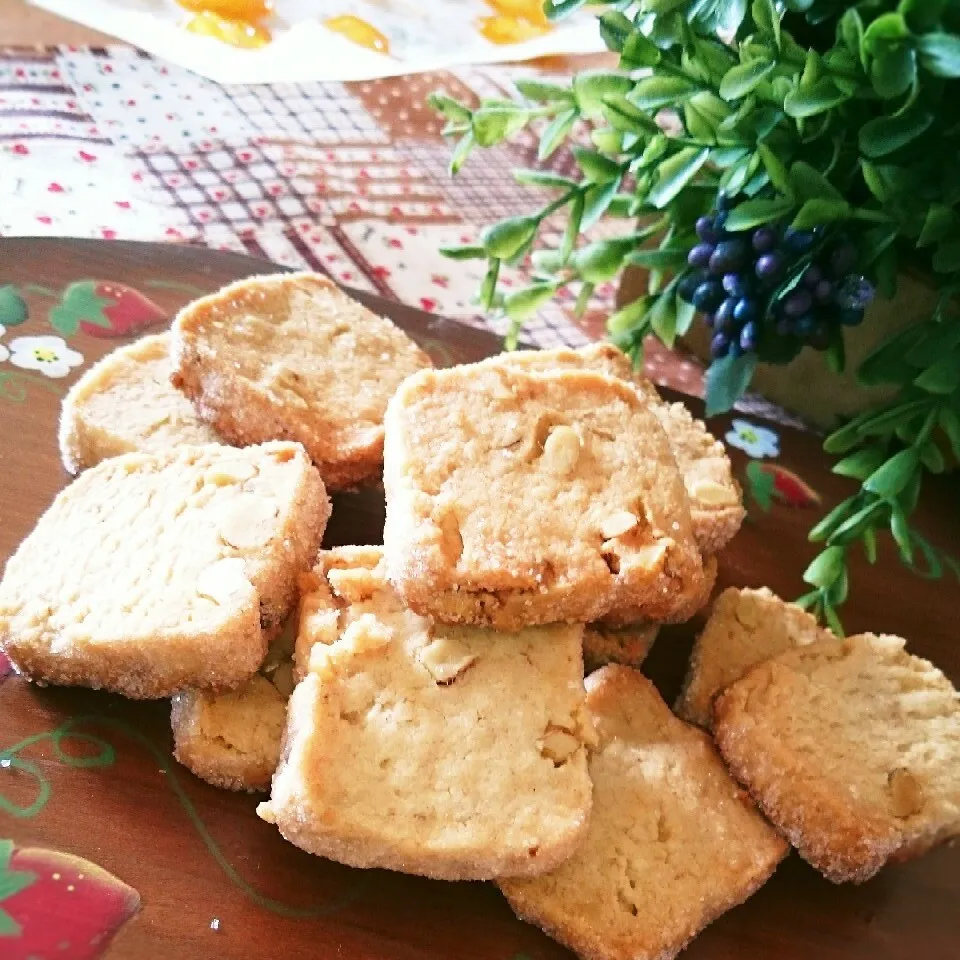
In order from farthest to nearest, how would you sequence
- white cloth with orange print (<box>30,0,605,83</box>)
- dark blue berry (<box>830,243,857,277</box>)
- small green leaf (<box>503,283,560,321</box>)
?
white cloth with orange print (<box>30,0,605,83</box>), small green leaf (<box>503,283,560,321</box>), dark blue berry (<box>830,243,857,277</box>)

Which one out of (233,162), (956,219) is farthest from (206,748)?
(233,162)

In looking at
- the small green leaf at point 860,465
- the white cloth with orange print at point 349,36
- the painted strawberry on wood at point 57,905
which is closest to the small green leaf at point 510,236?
the small green leaf at point 860,465

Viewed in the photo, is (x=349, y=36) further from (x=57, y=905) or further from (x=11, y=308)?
(x=57, y=905)

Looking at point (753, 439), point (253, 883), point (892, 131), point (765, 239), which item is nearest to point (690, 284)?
point (765, 239)

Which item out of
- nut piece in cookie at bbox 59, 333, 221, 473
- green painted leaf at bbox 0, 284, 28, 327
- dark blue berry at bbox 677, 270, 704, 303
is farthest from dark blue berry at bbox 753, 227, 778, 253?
green painted leaf at bbox 0, 284, 28, 327

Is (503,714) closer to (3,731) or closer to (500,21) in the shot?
(3,731)

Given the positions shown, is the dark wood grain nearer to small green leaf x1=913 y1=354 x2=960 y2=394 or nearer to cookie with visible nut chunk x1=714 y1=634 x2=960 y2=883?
cookie with visible nut chunk x1=714 y1=634 x2=960 y2=883
